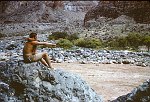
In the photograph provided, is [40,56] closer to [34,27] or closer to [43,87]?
[43,87]

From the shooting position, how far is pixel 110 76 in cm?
1490

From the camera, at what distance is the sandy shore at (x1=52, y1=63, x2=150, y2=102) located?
39.3 ft

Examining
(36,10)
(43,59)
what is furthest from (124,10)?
(43,59)

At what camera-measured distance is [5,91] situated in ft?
27.0

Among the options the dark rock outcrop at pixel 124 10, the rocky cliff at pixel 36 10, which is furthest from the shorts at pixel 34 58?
the rocky cliff at pixel 36 10

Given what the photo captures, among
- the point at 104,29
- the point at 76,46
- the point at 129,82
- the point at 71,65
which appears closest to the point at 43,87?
the point at 129,82

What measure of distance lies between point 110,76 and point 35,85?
7167mm

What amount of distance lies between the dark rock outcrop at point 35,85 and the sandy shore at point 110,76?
2.23 metres

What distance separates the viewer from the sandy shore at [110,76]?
1197cm

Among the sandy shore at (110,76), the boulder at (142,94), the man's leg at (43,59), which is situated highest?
the man's leg at (43,59)

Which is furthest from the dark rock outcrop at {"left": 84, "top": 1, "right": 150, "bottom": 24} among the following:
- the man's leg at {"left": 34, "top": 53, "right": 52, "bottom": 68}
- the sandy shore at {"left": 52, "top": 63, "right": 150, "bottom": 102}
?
the man's leg at {"left": 34, "top": 53, "right": 52, "bottom": 68}

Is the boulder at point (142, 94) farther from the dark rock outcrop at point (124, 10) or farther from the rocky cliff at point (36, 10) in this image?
the rocky cliff at point (36, 10)

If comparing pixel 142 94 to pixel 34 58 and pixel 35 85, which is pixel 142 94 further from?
pixel 34 58

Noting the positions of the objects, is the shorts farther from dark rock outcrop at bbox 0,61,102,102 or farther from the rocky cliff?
the rocky cliff
